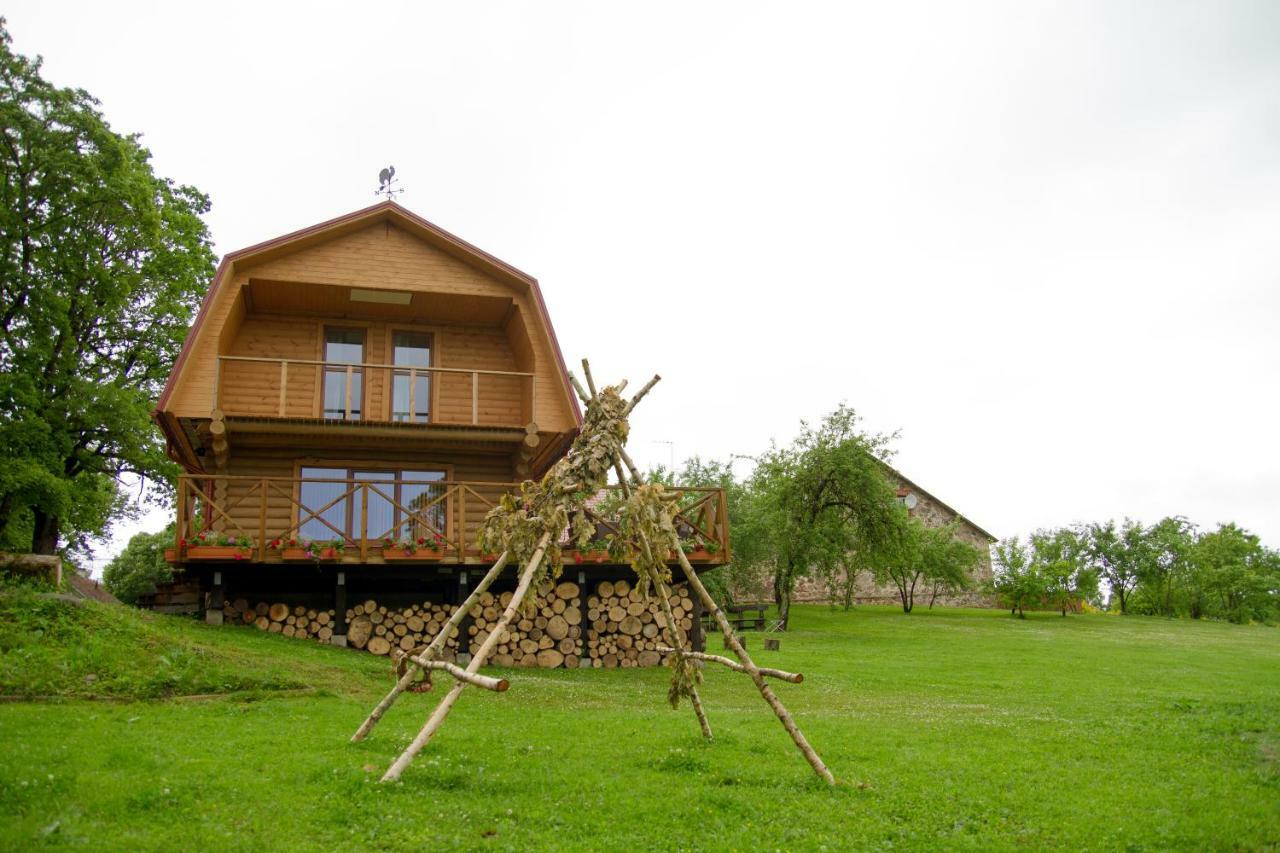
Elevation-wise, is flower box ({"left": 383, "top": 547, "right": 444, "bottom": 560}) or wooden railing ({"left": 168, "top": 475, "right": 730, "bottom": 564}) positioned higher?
wooden railing ({"left": 168, "top": 475, "right": 730, "bottom": 564})

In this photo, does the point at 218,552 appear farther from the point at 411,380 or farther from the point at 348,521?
the point at 411,380

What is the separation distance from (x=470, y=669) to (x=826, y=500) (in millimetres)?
24633

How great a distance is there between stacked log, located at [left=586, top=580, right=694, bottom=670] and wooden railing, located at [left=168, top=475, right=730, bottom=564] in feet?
4.29

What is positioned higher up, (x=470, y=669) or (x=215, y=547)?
(x=215, y=547)

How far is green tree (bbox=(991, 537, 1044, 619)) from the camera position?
127ft

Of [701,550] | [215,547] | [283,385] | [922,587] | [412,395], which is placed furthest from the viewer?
[922,587]

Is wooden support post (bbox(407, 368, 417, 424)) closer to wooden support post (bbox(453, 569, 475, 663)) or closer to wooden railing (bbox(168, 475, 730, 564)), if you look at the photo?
wooden railing (bbox(168, 475, 730, 564))

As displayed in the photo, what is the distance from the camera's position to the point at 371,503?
771 inches

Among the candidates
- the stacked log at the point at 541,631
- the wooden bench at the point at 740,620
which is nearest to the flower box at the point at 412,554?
the stacked log at the point at 541,631

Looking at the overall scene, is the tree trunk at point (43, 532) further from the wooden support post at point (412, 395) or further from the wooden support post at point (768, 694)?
the wooden support post at point (768, 694)

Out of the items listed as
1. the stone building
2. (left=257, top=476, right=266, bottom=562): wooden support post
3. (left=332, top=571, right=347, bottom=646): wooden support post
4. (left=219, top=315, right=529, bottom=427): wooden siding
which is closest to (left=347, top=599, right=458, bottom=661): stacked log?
(left=332, top=571, right=347, bottom=646): wooden support post

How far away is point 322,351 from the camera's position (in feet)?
67.4

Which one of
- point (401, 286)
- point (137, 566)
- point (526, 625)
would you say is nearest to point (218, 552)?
point (526, 625)

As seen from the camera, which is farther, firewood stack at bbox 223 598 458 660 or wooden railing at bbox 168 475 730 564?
firewood stack at bbox 223 598 458 660
